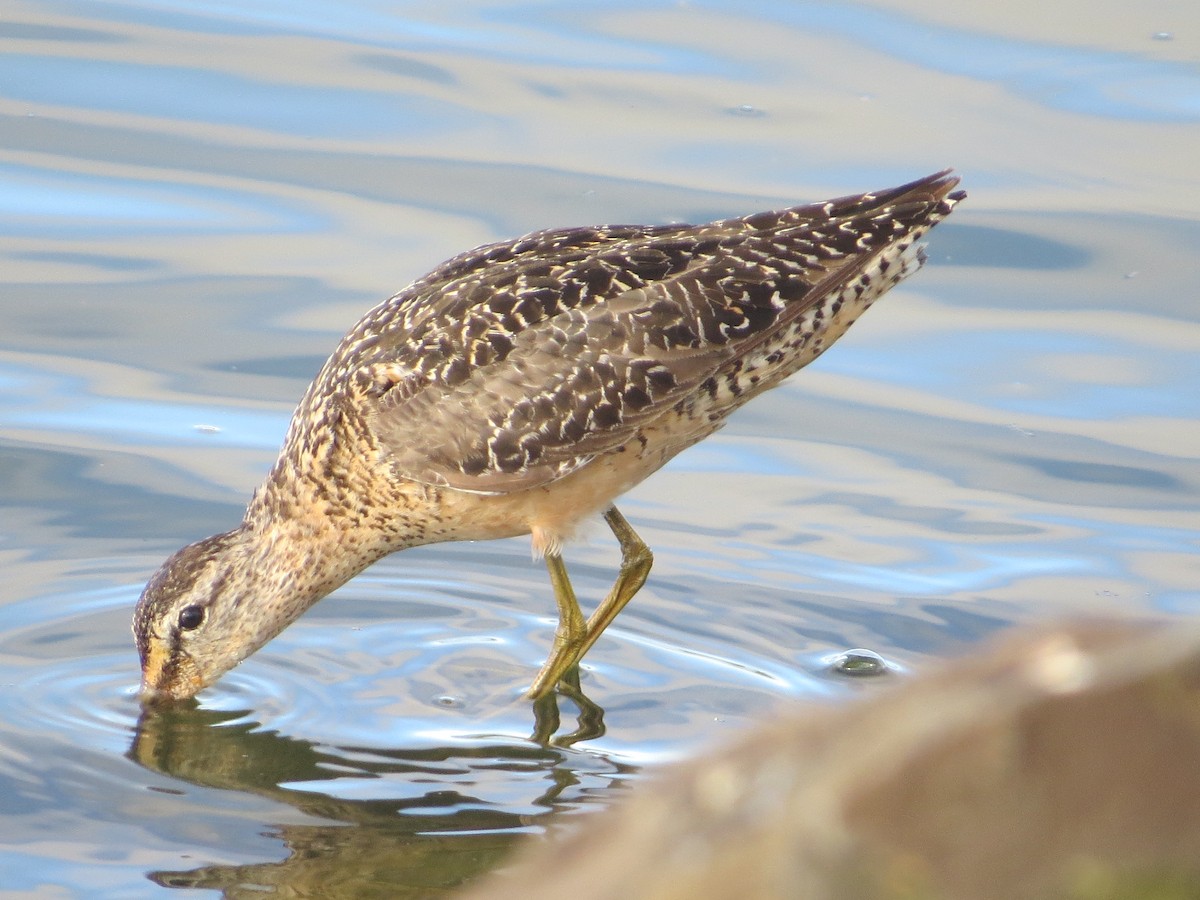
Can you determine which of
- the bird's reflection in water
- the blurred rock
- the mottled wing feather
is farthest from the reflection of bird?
the blurred rock

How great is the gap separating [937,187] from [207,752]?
3.42m

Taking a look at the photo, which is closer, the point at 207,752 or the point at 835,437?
the point at 207,752

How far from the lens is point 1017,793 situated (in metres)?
2.13

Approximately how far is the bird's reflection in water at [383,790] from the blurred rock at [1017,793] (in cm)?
339

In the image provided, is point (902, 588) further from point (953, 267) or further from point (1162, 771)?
point (1162, 771)

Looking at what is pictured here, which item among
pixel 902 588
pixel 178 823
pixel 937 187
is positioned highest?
pixel 937 187

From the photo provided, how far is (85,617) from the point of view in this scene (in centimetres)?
711

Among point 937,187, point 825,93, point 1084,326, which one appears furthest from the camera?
point 825,93

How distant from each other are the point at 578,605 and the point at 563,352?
1.19 m

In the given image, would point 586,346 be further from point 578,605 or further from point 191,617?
point 191,617

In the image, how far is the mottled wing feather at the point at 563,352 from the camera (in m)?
6.52

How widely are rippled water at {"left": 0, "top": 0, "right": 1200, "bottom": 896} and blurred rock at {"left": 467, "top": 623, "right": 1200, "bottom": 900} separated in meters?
3.41

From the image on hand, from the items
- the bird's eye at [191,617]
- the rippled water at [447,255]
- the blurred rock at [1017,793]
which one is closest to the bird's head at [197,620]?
the bird's eye at [191,617]

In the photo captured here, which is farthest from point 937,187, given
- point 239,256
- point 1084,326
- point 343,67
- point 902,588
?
point 343,67
